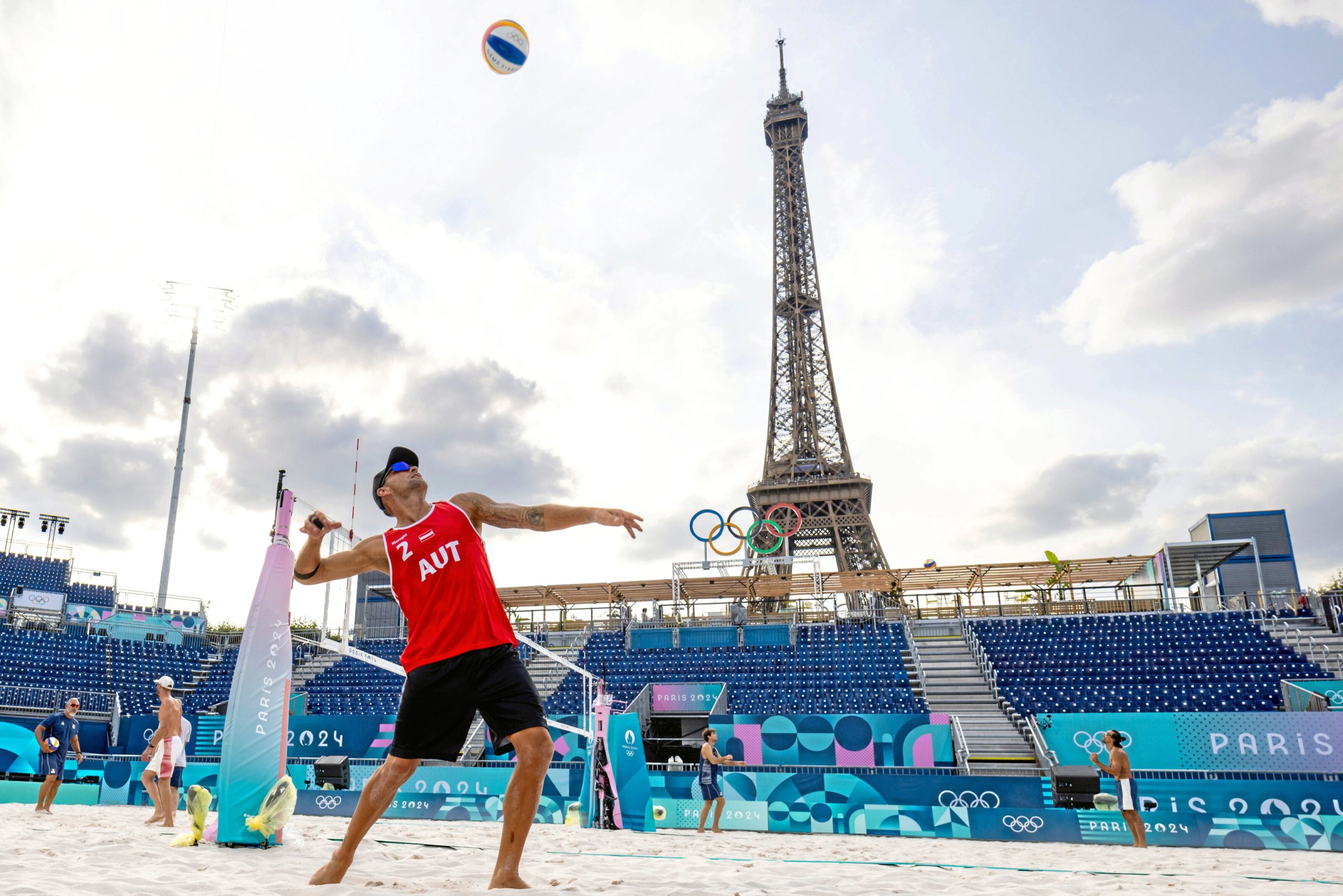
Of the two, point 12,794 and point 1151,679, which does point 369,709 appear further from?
point 1151,679

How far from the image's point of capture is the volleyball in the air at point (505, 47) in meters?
10.6

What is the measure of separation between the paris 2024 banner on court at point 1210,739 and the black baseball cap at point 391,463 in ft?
46.3

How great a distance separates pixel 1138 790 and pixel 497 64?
40.1ft

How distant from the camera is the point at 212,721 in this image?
20312 millimetres

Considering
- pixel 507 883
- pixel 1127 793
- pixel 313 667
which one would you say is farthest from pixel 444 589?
pixel 313 667

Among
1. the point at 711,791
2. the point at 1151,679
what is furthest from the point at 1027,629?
the point at 711,791

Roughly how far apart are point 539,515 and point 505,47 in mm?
8550

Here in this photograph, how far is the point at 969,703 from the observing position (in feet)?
66.2

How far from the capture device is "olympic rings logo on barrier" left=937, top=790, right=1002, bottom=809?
11.4 metres

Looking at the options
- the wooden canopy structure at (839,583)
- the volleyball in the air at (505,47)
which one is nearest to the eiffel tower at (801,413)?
the wooden canopy structure at (839,583)

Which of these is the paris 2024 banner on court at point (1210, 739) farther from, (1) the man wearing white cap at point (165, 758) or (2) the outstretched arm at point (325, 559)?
(2) the outstretched arm at point (325, 559)

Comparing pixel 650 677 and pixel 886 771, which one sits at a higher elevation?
pixel 650 677

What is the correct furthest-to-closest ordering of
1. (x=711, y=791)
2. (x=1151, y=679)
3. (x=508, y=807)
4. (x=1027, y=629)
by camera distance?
1. (x=1027, y=629)
2. (x=1151, y=679)
3. (x=711, y=791)
4. (x=508, y=807)

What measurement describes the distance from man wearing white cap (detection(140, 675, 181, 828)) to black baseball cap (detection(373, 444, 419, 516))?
6664 millimetres
